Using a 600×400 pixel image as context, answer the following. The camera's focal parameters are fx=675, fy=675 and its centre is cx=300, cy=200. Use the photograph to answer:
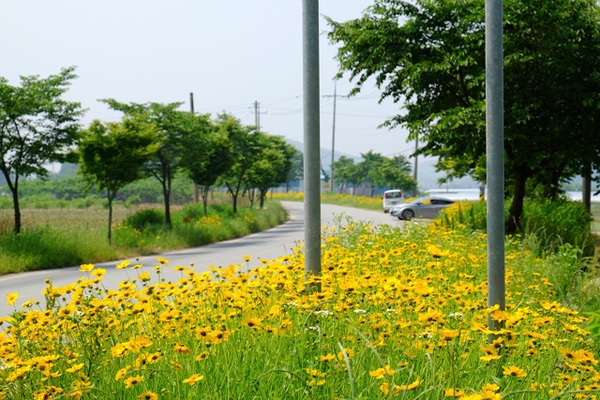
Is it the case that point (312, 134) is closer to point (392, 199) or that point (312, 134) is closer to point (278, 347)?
point (278, 347)

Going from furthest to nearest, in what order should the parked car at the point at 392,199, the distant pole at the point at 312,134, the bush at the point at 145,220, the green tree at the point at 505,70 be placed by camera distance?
the parked car at the point at 392,199 → the bush at the point at 145,220 → the green tree at the point at 505,70 → the distant pole at the point at 312,134

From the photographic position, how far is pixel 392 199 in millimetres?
53219

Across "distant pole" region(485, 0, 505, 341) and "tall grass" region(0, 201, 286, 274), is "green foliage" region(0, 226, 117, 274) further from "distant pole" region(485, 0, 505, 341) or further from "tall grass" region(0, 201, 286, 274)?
"distant pole" region(485, 0, 505, 341)

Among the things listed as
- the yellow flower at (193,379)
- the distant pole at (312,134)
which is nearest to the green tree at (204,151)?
the distant pole at (312,134)

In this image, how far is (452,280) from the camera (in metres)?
6.68

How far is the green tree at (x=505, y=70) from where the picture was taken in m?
14.6

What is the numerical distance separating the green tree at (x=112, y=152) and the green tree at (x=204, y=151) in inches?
223

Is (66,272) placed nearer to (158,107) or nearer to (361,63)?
(361,63)

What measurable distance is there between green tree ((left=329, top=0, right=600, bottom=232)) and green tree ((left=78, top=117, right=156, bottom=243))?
7.84 metres

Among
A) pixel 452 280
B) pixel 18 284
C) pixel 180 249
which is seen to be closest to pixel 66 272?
pixel 18 284

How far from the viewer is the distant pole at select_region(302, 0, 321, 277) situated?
242 inches

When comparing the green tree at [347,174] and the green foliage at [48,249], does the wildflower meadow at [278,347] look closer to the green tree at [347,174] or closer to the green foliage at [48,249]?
the green foliage at [48,249]

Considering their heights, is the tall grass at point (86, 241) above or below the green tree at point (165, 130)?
below

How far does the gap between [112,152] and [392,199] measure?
34753 mm
